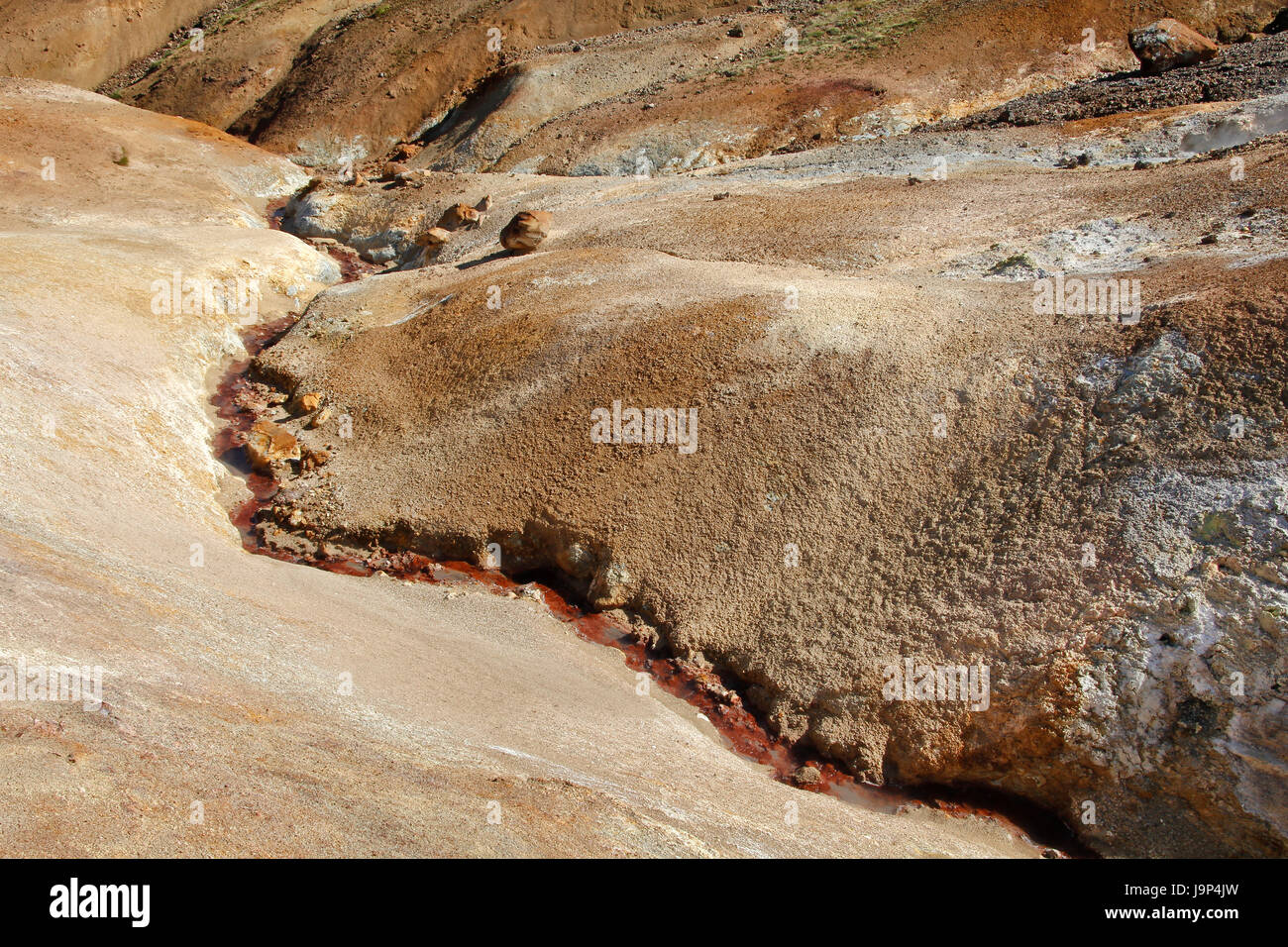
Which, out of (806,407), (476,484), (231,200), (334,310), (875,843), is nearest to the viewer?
(875,843)

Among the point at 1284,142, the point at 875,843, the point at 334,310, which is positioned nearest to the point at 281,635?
the point at 875,843

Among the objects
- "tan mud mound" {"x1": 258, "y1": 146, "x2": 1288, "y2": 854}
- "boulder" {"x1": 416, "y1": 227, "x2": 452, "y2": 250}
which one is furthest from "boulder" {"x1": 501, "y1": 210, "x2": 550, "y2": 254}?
"tan mud mound" {"x1": 258, "y1": 146, "x2": 1288, "y2": 854}

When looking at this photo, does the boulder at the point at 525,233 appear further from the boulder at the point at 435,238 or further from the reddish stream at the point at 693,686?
the reddish stream at the point at 693,686

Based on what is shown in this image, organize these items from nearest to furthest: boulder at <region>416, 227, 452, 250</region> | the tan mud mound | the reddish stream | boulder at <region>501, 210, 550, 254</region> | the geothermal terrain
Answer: the geothermal terrain, the tan mud mound, the reddish stream, boulder at <region>501, 210, 550, 254</region>, boulder at <region>416, 227, 452, 250</region>

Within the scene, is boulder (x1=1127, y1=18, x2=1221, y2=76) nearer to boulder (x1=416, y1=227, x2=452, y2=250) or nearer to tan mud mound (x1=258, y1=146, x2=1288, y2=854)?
tan mud mound (x1=258, y1=146, x2=1288, y2=854)

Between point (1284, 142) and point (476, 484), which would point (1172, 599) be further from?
point (1284, 142)
